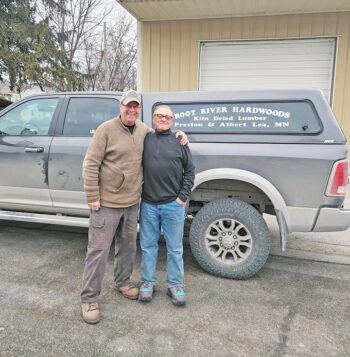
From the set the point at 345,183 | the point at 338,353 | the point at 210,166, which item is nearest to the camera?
the point at 338,353

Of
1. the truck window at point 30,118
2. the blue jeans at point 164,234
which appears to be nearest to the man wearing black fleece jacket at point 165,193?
the blue jeans at point 164,234

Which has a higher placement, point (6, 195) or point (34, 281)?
point (6, 195)

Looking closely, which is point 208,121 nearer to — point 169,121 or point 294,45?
point 169,121

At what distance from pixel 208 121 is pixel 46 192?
6.43 feet

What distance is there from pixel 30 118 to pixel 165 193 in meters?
2.26

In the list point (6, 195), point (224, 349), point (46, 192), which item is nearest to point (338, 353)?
point (224, 349)

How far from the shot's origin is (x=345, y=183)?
127 inches

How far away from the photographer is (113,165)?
2686mm

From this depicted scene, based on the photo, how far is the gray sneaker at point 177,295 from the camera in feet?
9.79

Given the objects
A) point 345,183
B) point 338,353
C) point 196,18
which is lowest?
point 338,353

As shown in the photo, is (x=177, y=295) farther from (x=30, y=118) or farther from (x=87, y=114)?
(x=30, y=118)

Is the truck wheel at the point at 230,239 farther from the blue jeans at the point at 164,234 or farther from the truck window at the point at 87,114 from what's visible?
the truck window at the point at 87,114

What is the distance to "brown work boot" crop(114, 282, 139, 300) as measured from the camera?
309 cm

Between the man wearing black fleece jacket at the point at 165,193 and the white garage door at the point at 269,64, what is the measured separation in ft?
18.7
